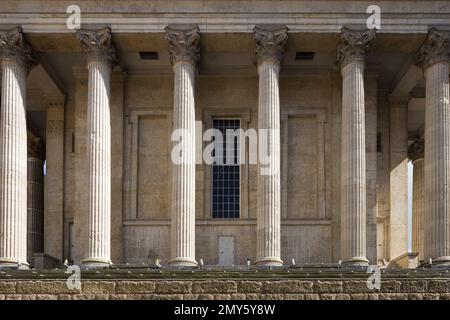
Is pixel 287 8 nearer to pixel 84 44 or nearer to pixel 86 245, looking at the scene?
pixel 84 44

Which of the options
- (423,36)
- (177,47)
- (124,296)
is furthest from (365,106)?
(124,296)

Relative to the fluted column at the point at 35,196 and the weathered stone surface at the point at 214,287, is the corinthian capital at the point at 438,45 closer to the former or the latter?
the weathered stone surface at the point at 214,287

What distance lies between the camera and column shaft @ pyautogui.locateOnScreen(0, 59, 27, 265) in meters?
58.3

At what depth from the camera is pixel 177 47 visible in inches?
2378

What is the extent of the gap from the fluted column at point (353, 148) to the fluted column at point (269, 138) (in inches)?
145

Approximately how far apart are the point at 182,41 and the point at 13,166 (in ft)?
39.3

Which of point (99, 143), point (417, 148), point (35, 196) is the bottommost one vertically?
point (35, 196)

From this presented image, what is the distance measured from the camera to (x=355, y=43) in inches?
2371

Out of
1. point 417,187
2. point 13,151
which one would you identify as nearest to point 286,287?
point 13,151

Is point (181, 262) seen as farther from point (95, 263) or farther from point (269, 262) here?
point (269, 262)

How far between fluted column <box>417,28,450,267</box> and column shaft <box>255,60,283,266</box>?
856 cm

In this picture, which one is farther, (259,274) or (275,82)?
(275,82)

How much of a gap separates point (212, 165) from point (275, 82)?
8249 mm
